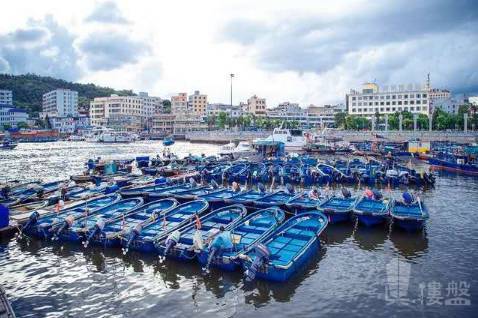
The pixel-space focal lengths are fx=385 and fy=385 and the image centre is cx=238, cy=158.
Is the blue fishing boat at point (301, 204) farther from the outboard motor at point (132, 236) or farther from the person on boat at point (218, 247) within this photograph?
the outboard motor at point (132, 236)

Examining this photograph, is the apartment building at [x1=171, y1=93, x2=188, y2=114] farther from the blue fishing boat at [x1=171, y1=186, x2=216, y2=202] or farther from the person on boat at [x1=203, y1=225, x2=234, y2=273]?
the person on boat at [x1=203, y1=225, x2=234, y2=273]

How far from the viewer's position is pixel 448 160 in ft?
166

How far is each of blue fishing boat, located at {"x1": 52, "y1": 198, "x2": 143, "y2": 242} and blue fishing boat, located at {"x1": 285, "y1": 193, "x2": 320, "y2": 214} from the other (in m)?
9.57

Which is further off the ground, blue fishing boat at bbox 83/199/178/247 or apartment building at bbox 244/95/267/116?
apartment building at bbox 244/95/267/116

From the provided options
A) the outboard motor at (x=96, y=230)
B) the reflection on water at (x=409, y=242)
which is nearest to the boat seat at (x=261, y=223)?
the reflection on water at (x=409, y=242)

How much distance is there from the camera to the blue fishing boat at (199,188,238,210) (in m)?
26.2

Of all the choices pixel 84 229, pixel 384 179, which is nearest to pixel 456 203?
pixel 384 179

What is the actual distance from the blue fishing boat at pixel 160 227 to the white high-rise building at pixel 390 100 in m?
140

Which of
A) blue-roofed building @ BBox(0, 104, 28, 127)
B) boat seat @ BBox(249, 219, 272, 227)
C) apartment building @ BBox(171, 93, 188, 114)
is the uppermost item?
apartment building @ BBox(171, 93, 188, 114)

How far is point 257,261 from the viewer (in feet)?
47.1

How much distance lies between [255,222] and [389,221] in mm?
8222

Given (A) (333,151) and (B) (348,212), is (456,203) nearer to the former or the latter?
(B) (348,212)

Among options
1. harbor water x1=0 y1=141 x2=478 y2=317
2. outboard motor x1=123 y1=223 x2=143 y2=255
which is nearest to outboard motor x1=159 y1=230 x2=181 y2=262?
harbor water x1=0 y1=141 x2=478 y2=317

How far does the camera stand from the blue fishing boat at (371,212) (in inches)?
870
